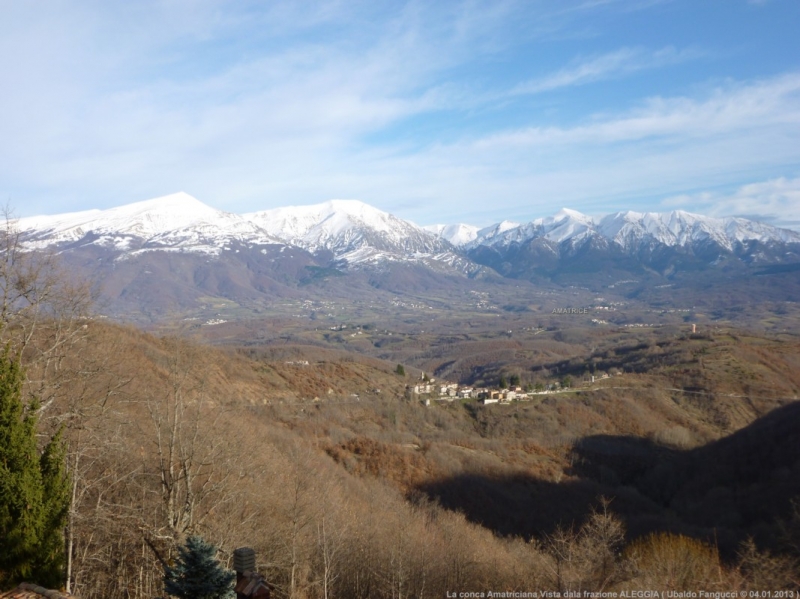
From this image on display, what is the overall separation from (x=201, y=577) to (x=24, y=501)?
187 inches

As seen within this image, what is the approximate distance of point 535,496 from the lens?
48.8 meters

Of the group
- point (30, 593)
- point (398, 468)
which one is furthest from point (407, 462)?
point (30, 593)

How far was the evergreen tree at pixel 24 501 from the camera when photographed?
41.7ft

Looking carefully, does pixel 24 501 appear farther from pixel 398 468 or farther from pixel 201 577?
pixel 398 468

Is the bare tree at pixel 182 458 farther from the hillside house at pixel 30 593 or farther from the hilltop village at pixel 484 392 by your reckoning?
the hilltop village at pixel 484 392

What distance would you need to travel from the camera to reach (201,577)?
1134 centimetres

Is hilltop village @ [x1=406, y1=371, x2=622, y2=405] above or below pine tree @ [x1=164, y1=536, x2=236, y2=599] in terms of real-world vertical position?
below

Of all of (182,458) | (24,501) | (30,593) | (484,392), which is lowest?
(484,392)

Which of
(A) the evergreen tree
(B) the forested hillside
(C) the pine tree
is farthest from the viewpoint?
(B) the forested hillside

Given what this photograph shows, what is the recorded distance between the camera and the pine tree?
37.1ft

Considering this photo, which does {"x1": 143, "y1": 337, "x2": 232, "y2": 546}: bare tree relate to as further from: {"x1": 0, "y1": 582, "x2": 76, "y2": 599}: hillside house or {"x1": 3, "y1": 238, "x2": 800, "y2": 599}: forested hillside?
{"x1": 0, "y1": 582, "x2": 76, "y2": 599}: hillside house

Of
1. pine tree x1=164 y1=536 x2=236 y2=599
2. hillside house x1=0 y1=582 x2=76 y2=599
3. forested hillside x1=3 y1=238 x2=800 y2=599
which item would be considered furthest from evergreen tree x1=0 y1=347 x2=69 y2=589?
pine tree x1=164 y1=536 x2=236 y2=599

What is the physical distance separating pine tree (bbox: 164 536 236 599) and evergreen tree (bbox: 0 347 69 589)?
3.67 m

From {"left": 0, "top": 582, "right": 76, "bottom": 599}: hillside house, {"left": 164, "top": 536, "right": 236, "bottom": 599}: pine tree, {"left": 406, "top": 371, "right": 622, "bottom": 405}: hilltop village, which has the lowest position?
{"left": 406, "top": 371, "right": 622, "bottom": 405}: hilltop village
